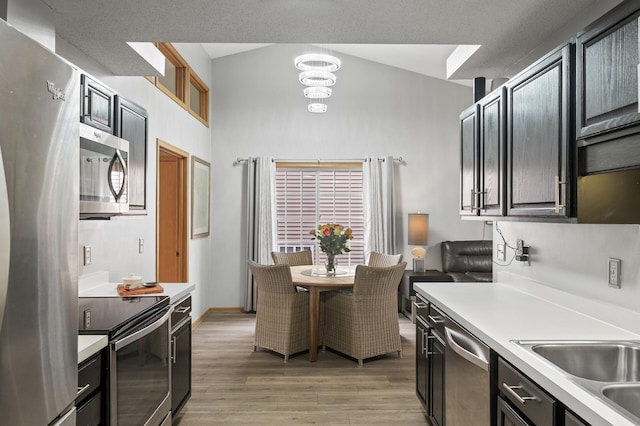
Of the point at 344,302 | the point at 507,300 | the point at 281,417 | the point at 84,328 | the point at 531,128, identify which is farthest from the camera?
the point at 344,302

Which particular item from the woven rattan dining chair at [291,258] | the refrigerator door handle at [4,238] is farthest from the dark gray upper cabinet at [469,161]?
the woven rattan dining chair at [291,258]

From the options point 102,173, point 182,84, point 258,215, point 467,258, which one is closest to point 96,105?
point 102,173

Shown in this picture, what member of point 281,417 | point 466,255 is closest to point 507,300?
point 281,417

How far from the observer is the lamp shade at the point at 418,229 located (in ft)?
19.8

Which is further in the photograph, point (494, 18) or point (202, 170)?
point (202, 170)

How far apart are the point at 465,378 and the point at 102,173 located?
78.7 inches

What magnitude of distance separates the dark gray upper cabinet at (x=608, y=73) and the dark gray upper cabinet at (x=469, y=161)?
3.63 ft

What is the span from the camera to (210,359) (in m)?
4.22

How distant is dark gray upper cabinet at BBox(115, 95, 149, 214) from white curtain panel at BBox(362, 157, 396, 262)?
12.0 ft

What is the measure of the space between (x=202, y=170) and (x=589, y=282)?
4647mm

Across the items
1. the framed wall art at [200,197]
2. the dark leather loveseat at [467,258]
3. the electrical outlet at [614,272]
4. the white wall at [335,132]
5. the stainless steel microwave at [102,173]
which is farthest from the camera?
the white wall at [335,132]

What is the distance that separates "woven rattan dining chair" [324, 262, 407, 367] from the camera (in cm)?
401

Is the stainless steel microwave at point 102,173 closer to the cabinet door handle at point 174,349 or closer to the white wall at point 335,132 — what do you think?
the cabinet door handle at point 174,349

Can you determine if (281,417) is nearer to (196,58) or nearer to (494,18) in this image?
(494,18)
